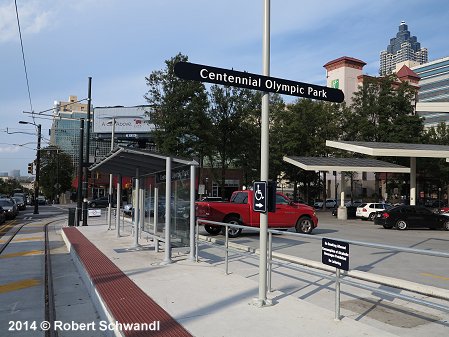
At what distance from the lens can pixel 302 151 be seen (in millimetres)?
50938

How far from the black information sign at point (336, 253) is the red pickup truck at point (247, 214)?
11.3 meters

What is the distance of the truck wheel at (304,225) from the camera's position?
19.2 meters

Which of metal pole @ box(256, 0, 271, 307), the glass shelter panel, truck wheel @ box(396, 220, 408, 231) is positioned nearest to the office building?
truck wheel @ box(396, 220, 408, 231)

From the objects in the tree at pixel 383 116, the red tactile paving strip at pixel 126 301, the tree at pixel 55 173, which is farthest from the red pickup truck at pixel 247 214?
the tree at pixel 55 173

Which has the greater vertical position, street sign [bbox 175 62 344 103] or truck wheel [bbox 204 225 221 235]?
street sign [bbox 175 62 344 103]

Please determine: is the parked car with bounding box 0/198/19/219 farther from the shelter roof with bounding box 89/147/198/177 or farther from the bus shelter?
the bus shelter

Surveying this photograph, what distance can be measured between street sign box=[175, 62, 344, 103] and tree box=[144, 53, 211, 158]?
97.8 feet

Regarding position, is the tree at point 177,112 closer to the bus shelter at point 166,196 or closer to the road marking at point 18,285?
the bus shelter at point 166,196

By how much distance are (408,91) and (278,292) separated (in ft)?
157

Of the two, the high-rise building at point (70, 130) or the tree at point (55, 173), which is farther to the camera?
the tree at point (55, 173)

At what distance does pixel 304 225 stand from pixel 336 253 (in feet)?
44.2

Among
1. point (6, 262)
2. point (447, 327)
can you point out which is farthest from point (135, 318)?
point (6, 262)

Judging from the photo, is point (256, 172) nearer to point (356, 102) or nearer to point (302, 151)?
point (302, 151)

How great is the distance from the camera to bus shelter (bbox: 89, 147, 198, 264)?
417 inches
